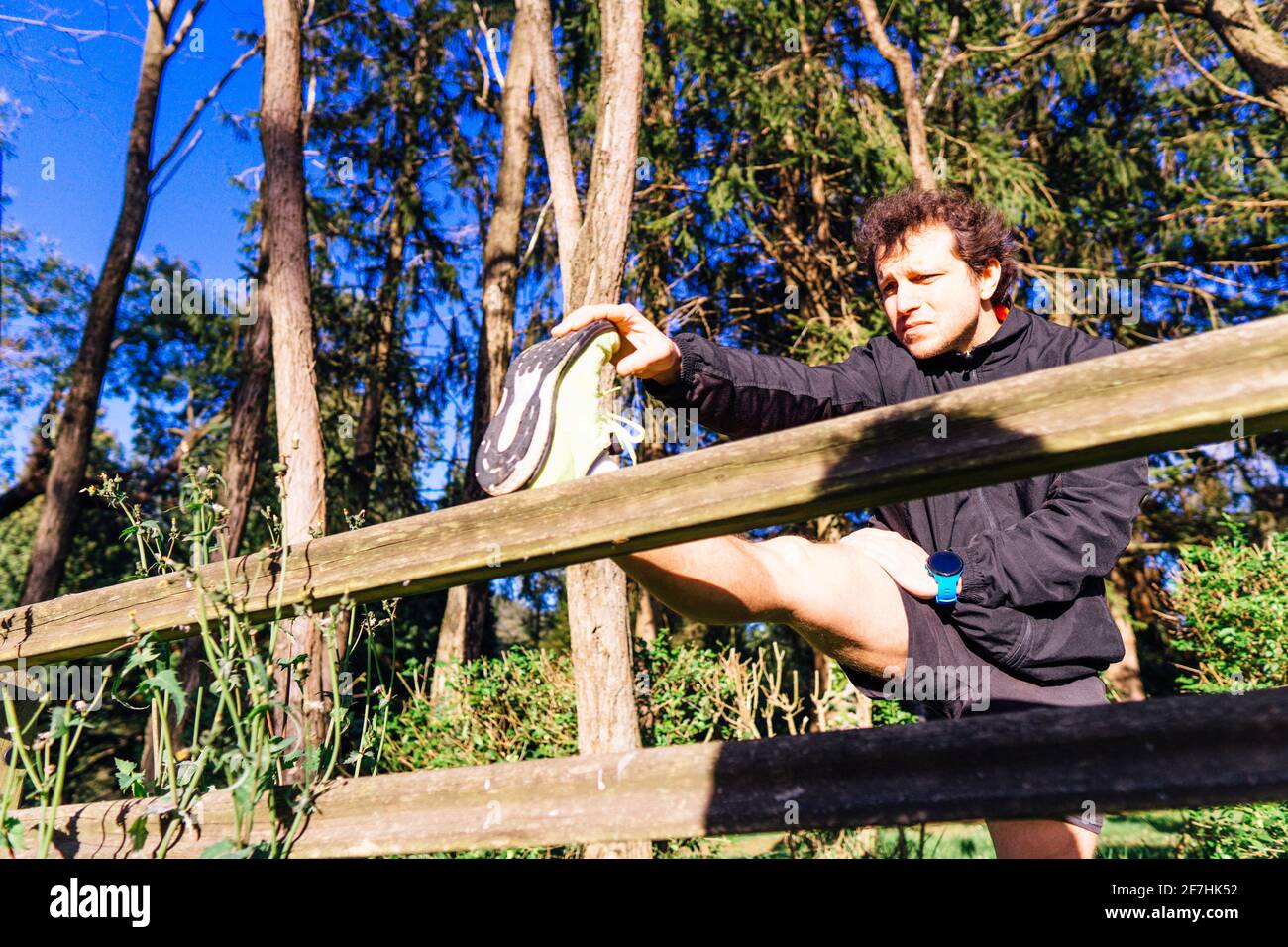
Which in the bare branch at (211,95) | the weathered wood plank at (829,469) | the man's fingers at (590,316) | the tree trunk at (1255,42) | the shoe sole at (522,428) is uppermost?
the bare branch at (211,95)

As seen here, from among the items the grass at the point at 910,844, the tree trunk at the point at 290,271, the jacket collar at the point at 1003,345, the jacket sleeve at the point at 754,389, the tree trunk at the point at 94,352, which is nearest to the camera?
the jacket sleeve at the point at 754,389

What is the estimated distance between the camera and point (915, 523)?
233cm

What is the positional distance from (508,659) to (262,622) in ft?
22.4

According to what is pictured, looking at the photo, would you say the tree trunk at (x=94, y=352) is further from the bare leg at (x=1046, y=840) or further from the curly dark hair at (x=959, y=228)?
the bare leg at (x=1046, y=840)

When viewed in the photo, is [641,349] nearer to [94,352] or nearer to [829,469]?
[829,469]

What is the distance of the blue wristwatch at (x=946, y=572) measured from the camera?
79.6 inches

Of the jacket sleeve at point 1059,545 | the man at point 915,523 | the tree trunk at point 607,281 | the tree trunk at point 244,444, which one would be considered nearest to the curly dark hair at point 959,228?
the man at point 915,523

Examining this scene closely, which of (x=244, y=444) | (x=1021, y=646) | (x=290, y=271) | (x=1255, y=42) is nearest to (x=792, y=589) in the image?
(x=1021, y=646)

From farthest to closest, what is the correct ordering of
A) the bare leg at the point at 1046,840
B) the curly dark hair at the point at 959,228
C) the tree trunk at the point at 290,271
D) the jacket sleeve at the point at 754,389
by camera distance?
1. the tree trunk at the point at 290,271
2. the curly dark hair at the point at 959,228
3. the jacket sleeve at the point at 754,389
4. the bare leg at the point at 1046,840

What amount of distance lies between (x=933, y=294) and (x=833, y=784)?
4.71ft

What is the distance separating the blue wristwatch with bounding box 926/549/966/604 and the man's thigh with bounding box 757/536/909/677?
10 cm

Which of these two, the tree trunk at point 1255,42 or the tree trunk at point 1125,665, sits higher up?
the tree trunk at point 1255,42

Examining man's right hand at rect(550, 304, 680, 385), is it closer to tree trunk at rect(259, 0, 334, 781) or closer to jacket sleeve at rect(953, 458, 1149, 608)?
jacket sleeve at rect(953, 458, 1149, 608)

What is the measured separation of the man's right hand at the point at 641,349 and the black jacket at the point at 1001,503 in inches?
2.0
